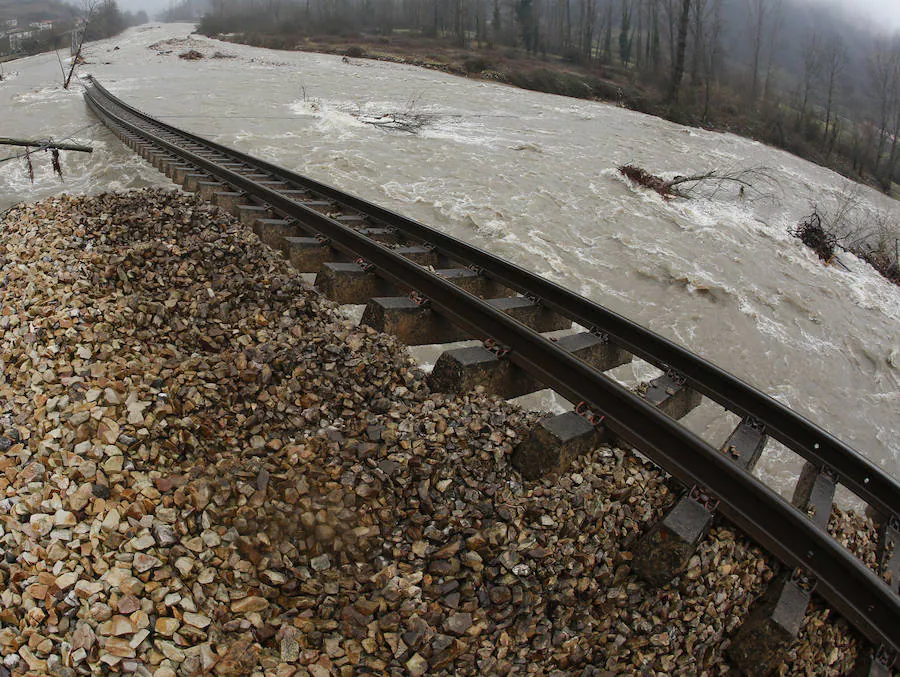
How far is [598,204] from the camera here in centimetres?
1213

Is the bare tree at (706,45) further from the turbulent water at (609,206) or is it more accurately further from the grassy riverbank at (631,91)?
the turbulent water at (609,206)

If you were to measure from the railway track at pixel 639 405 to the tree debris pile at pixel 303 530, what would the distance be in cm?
13

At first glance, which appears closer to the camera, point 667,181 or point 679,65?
point 667,181

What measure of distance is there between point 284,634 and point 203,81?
29.8 m

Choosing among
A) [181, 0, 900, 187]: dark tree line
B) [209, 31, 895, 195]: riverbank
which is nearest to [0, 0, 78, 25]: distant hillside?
[181, 0, 900, 187]: dark tree line

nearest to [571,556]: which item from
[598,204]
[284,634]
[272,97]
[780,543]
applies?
[780,543]

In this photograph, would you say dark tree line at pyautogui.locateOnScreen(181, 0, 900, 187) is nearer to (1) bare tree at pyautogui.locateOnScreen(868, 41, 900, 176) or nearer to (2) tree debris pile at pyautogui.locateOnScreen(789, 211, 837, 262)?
(1) bare tree at pyautogui.locateOnScreen(868, 41, 900, 176)

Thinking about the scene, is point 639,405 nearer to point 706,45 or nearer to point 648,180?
point 648,180

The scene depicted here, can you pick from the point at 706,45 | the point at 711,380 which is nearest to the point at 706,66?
the point at 706,45

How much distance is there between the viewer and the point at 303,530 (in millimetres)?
2725

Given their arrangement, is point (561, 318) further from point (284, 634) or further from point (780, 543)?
point (284, 634)

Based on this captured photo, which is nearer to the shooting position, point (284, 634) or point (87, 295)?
point (284, 634)

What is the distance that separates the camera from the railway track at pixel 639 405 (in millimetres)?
A: 2457

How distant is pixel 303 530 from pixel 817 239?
508 inches
